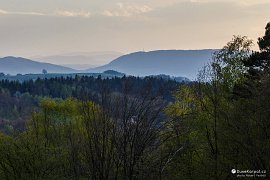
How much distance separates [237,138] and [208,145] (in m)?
4.86

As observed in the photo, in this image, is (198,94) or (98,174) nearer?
(98,174)

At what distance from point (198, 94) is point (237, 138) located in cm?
934

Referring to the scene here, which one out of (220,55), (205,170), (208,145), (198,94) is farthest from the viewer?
(220,55)

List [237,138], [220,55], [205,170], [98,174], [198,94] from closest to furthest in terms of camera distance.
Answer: [98,174] → [237,138] → [205,170] → [198,94] → [220,55]

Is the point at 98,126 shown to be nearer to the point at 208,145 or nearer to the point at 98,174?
the point at 98,174

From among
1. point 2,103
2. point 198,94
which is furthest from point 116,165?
point 2,103

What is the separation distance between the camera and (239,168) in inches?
693

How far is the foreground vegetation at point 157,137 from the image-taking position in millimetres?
11359

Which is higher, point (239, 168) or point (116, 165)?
point (116, 165)

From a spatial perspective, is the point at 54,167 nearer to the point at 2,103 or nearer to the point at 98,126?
the point at 98,126

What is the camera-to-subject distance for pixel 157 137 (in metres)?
11.5

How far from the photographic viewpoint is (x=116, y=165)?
1142cm

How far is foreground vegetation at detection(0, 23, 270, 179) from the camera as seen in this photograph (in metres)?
11.4

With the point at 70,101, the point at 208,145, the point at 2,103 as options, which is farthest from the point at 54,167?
the point at 2,103
